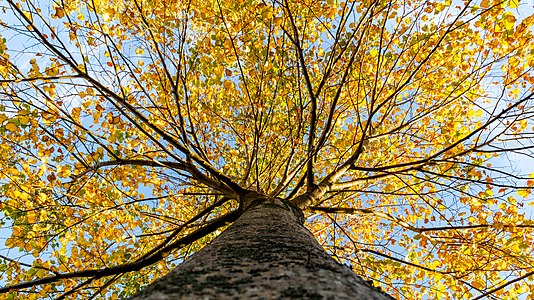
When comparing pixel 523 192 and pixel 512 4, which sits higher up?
pixel 512 4

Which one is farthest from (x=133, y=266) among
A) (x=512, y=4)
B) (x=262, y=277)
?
(x=512, y=4)

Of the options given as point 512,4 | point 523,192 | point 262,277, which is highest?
point 512,4

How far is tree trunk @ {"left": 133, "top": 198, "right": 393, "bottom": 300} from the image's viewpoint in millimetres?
886

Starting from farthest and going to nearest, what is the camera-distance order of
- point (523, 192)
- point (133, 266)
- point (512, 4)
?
point (523, 192)
point (512, 4)
point (133, 266)

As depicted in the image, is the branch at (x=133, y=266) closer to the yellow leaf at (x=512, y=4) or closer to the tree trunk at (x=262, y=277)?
the tree trunk at (x=262, y=277)

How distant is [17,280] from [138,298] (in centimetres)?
476

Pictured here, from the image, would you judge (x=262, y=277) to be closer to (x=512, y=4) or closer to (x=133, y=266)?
Result: (x=133, y=266)

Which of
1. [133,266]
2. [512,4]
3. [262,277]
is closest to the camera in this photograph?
[262,277]

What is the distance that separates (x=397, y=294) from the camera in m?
5.26

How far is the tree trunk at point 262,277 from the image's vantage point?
0.89m

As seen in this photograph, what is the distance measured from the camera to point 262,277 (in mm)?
1028

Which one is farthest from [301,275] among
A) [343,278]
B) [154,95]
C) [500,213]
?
[154,95]

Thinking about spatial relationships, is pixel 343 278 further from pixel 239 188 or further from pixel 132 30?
pixel 132 30

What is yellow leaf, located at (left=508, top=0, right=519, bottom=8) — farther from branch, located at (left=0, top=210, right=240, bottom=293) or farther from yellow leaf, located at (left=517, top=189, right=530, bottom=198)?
branch, located at (left=0, top=210, right=240, bottom=293)
